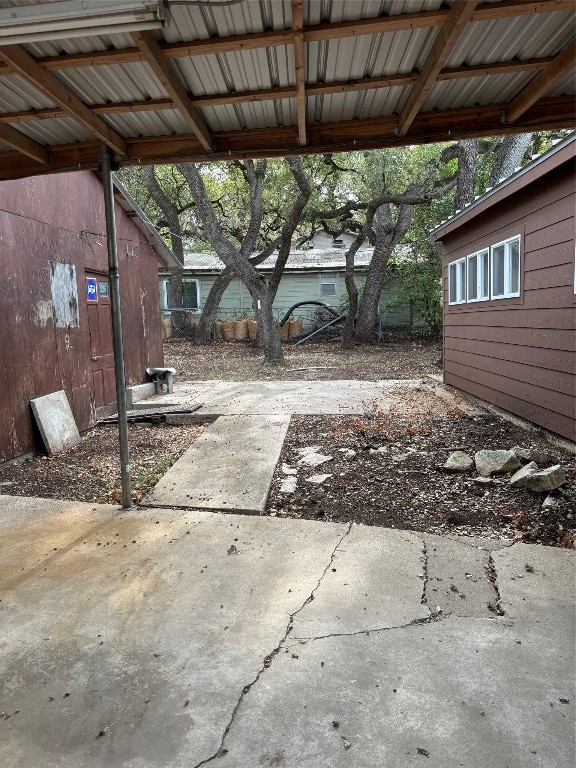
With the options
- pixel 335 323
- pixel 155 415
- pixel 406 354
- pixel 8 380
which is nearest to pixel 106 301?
pixel 155 415

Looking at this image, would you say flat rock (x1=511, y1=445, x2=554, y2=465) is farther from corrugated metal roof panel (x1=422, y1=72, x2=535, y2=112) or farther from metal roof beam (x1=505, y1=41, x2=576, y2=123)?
corrugated metal roof panel (x1=422, y1=72, x2=535, y2=112)

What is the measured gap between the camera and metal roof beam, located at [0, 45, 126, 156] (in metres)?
2.56

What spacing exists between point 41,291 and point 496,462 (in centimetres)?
548

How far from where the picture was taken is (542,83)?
→ 9.89 feet

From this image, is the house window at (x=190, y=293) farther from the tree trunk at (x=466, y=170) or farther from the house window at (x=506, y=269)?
the house window at (x=506, y=269)

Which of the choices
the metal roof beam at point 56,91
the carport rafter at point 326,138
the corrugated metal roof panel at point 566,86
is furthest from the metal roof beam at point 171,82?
the corrugated metal roof panel at point 566,86

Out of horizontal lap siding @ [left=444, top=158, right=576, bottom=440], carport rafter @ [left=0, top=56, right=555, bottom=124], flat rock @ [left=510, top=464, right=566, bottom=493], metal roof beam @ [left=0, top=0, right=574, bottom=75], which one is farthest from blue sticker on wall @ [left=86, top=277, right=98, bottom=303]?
flat rock @ [left=510, top=464, right=566, bottom=493]

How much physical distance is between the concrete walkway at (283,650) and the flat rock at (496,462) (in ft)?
4.65

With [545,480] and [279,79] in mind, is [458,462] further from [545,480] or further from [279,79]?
[279,79]

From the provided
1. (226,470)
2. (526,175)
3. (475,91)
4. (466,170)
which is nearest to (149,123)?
(475,91)

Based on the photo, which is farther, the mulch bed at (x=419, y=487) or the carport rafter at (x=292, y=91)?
the mulch bed at (x=419, y=487)

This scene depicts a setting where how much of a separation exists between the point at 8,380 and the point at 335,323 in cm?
1730

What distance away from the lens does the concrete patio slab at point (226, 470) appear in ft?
14.4

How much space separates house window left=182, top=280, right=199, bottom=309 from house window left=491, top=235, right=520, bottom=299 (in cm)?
1859
